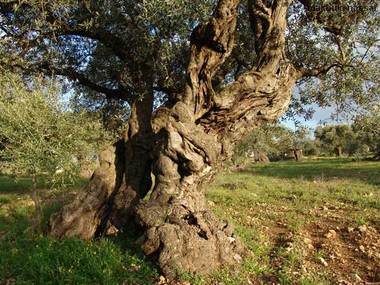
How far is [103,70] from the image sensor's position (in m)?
11.9

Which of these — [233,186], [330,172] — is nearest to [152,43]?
[233,186]

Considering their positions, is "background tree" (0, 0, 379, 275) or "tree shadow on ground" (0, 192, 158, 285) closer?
"tree shadow on ground" (0, 192, 158, 285)

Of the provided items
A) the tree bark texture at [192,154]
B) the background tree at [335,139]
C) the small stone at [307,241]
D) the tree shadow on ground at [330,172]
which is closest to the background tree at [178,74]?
the tree bark texture at [192,154]

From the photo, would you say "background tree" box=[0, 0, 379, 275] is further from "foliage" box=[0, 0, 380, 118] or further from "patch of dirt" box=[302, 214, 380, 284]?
"patch of dirt" box=[302, 214, 380, 284]

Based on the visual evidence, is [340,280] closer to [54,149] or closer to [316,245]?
[316,245]

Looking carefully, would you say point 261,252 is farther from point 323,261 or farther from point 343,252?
point 343,252

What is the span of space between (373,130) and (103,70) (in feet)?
25.2

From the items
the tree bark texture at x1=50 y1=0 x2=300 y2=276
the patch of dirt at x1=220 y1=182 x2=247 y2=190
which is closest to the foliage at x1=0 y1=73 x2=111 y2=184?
the tree bark texture at x1=50 y1=0 x2=300 y2=276

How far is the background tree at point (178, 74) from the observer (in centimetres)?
860

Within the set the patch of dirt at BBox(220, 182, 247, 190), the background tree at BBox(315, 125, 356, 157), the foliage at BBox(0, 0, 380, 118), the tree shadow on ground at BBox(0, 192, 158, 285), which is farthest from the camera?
the background tree at BBox(315, 125, 356, 157)

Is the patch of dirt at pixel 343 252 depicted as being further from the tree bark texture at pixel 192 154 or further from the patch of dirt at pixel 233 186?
the patch of dirt at pixel 233 186

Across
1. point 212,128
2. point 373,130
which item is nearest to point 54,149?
point 212,128

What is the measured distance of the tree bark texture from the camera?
25.8ft

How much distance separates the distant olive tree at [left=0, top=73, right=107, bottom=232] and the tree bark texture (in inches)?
58.3
